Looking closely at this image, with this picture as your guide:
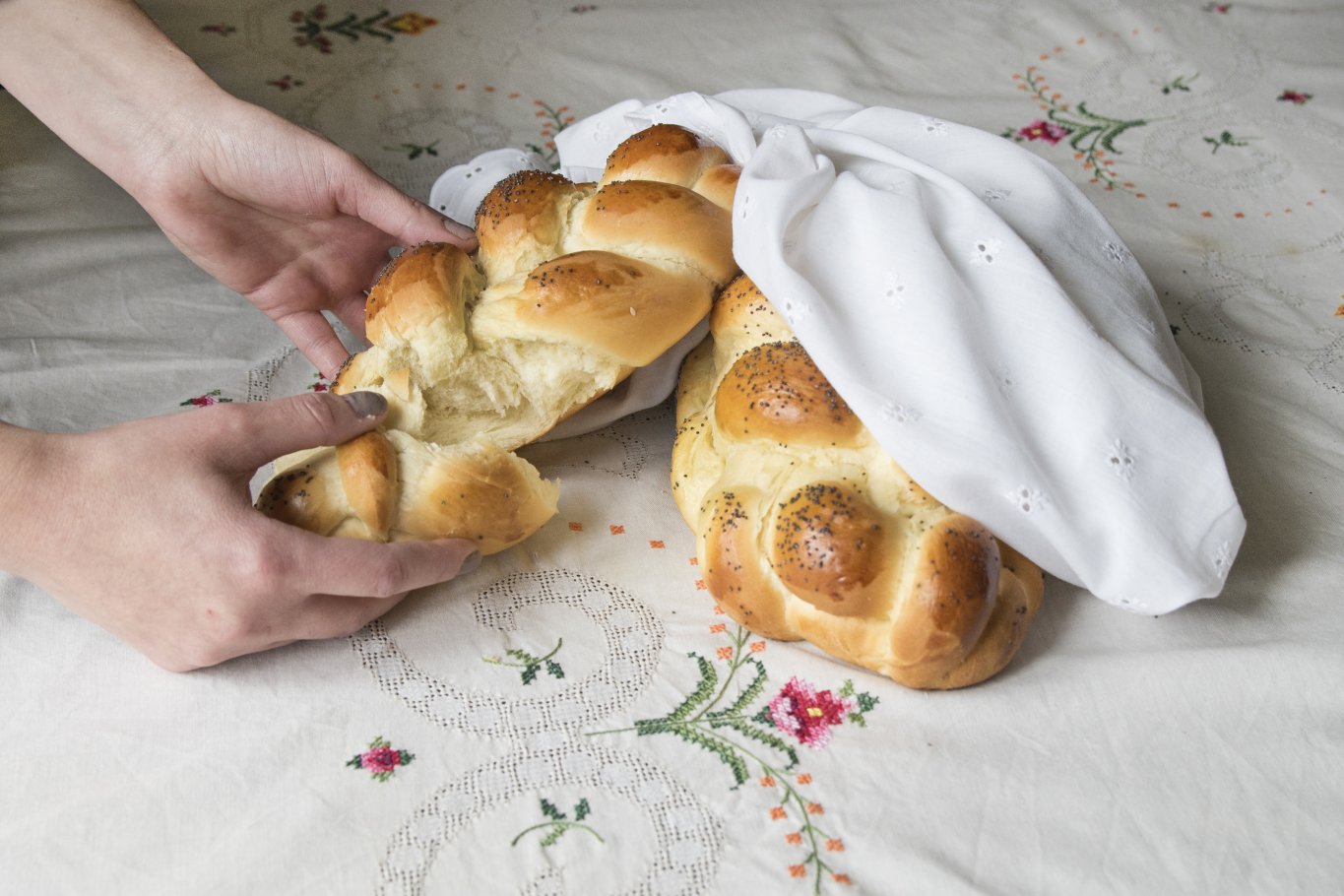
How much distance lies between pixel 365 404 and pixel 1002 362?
1.78 feet

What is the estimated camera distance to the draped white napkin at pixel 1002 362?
0.91 m

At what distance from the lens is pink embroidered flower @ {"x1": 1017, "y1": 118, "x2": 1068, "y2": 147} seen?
5.67 feet

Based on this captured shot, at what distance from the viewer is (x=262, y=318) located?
4.52 feet

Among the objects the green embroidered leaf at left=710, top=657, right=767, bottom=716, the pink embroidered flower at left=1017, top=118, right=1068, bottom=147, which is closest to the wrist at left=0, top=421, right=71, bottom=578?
the green embroidered leaf at left=710, top=657, right=767, bottom=716

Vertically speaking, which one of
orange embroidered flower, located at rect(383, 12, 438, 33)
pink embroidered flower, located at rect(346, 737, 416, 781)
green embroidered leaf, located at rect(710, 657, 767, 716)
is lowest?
green embroidered leaf, located at rect(710, 657, 767, 716)

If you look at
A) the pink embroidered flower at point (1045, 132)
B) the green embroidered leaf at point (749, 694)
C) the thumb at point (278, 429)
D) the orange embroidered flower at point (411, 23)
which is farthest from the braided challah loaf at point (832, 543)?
the orange embroidered flower at point (411, 23)

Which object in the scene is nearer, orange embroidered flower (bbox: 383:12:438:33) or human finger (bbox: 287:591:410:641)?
human finger (bbox: 287:591:410:641)

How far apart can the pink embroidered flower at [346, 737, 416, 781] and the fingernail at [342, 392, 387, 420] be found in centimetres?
27

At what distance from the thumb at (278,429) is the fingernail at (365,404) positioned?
0.05 feet

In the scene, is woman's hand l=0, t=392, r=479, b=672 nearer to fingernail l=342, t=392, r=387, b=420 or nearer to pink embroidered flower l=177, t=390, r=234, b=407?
fingernail l=342, t=392, r=387, b=420

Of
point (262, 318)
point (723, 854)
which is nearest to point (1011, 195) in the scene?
point (723, 854)

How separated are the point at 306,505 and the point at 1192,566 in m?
0.72

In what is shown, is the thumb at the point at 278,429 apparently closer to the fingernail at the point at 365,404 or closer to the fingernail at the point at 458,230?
the fingernail at the point at 365,404

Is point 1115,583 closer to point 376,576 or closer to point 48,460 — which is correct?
point 376,576
